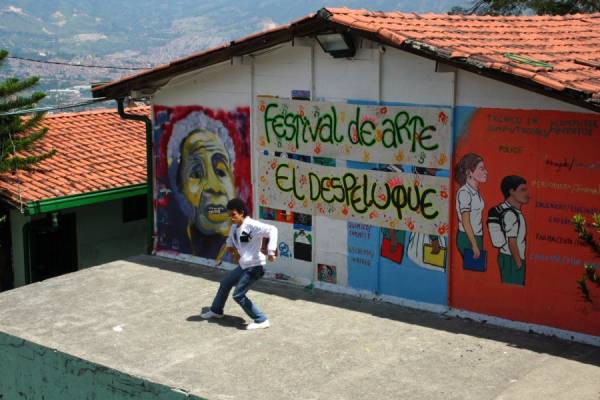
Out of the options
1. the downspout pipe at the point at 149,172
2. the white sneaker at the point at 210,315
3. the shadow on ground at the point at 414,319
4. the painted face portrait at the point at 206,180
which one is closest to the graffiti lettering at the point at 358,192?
the painted face portrait at the point at 206,180

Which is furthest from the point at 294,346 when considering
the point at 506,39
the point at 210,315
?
the point at 506,39

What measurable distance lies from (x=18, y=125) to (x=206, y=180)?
476 cm

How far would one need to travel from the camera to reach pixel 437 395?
27.9 feet

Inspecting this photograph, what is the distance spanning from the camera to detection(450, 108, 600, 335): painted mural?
947 cm

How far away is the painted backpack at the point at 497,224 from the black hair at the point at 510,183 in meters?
0.15

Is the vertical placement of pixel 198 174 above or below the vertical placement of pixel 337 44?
below

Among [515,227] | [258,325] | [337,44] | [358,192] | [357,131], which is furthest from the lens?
[358,192]

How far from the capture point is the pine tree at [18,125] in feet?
51.4

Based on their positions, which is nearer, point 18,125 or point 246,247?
point 246,247

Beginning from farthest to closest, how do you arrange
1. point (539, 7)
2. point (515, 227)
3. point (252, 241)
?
point (539, 7), point (252, 241), point (515, 227)

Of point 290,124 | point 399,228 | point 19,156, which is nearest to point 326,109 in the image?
point 290,124

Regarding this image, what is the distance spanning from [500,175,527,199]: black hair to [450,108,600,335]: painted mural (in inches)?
0.4

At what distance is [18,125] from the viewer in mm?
16078

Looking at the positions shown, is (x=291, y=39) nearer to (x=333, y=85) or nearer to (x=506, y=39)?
(x=333, y=85)
